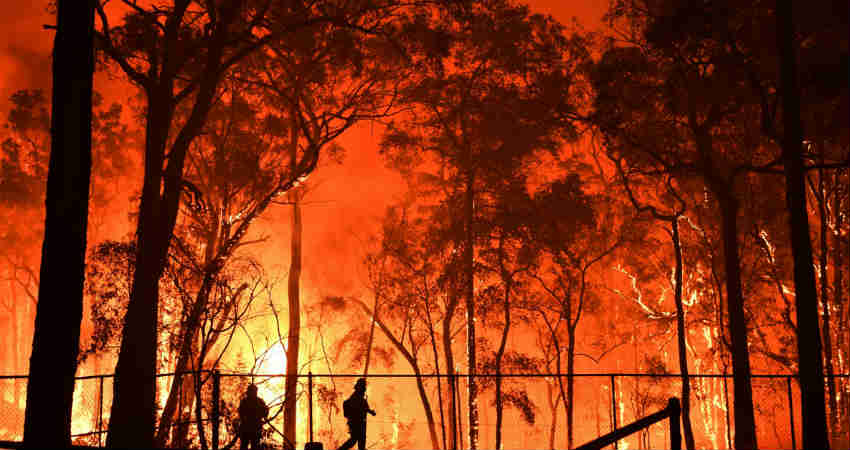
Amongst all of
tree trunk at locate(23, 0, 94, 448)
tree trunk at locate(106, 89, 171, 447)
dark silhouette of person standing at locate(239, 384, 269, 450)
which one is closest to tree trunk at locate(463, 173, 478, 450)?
dark silhouette of person standing at locate(239, 384, 269, 450)

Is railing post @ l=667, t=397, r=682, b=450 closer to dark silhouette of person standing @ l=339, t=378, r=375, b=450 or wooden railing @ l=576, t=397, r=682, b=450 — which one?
wooden railing @ l=576, t=397, r=682, b=450

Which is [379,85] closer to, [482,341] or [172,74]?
[172,74]

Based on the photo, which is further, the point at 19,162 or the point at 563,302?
the point at 19,162

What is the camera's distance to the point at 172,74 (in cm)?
1181

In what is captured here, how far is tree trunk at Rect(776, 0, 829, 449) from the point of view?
9.70 m

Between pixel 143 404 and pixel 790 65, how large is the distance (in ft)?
35.6

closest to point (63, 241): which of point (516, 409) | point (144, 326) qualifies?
point (144, 326)

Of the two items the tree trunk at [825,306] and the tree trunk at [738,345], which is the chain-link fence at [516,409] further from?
the tree trunk at [738,345]

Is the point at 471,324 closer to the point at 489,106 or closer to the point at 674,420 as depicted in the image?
the point at 489,106

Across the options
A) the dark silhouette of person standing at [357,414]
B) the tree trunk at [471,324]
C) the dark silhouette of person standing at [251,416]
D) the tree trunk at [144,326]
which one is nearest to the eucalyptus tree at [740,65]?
the tree trunk at [471,324]

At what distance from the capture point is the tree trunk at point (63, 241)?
17.6 feet

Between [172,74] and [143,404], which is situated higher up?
[172,74]

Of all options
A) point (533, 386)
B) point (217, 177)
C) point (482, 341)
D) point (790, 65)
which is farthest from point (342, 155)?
point (533, 386)

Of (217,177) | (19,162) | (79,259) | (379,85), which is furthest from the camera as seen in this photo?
(19,162)
